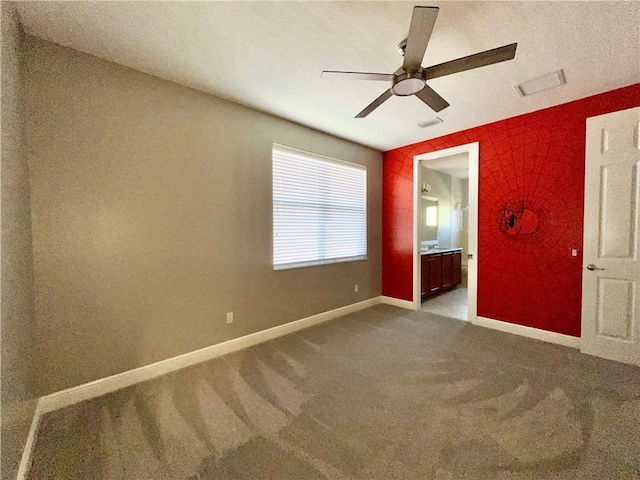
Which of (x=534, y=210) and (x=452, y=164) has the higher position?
(x=452, y=164)

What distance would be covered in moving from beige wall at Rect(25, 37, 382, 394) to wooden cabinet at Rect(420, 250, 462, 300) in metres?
2.76

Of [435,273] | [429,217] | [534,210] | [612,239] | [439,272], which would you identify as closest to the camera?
[612,239]

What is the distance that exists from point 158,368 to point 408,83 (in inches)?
122

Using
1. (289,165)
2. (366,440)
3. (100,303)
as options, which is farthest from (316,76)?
(366,440)

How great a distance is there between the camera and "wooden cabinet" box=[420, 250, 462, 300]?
4.53 meters

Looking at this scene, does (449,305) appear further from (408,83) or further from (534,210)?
(408,83)

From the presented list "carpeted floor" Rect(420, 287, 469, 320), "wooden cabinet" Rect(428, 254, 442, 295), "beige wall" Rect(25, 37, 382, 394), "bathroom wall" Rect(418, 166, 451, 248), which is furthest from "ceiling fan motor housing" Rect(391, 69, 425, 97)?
"bathroom wall" Rect(418, 166, 451, 248)

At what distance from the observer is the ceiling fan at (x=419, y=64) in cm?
131

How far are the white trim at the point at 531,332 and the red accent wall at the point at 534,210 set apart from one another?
5cm

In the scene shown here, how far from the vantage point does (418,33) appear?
4.51 feet

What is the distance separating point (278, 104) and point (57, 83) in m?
1.75

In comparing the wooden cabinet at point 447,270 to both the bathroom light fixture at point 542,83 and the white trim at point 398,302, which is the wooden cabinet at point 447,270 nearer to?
the white trim at point 398,302

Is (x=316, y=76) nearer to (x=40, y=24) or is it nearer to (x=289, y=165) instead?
(x=289, y=165)

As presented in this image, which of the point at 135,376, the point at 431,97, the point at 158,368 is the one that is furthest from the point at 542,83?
the point at 135,376
